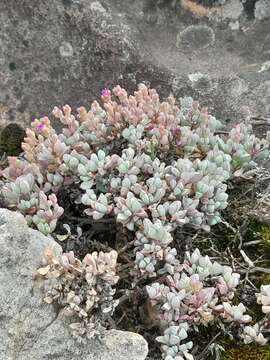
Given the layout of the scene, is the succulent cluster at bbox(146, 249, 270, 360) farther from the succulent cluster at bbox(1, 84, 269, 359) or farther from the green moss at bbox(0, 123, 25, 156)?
the green moss at bbox(0, 123, 25, 156)

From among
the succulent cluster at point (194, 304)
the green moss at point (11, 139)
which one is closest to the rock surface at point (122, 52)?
the green moss at point (11, 139)

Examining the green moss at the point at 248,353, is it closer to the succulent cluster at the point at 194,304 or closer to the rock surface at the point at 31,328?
the succulent cluster at the point at 194,304

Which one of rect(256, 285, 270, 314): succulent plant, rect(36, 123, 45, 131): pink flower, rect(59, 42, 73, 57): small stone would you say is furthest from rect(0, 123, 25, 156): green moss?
rect(256, 285, 270, 314): succulent plant

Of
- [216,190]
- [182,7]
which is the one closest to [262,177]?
[216,190]

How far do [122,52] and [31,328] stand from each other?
178cm

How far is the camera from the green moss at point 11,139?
10.4 ft

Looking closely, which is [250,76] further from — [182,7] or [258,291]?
[258,291]

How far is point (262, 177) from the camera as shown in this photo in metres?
2.53

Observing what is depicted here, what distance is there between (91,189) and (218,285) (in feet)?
1.75

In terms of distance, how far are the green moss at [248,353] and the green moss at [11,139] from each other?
1504 millimetres

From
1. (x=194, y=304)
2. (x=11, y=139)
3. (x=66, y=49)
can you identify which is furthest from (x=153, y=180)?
(x=66, y=49)

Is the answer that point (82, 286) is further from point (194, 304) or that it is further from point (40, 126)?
point (40, 126)

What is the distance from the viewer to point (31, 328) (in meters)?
1.86

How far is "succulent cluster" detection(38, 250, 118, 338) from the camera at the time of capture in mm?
1863
